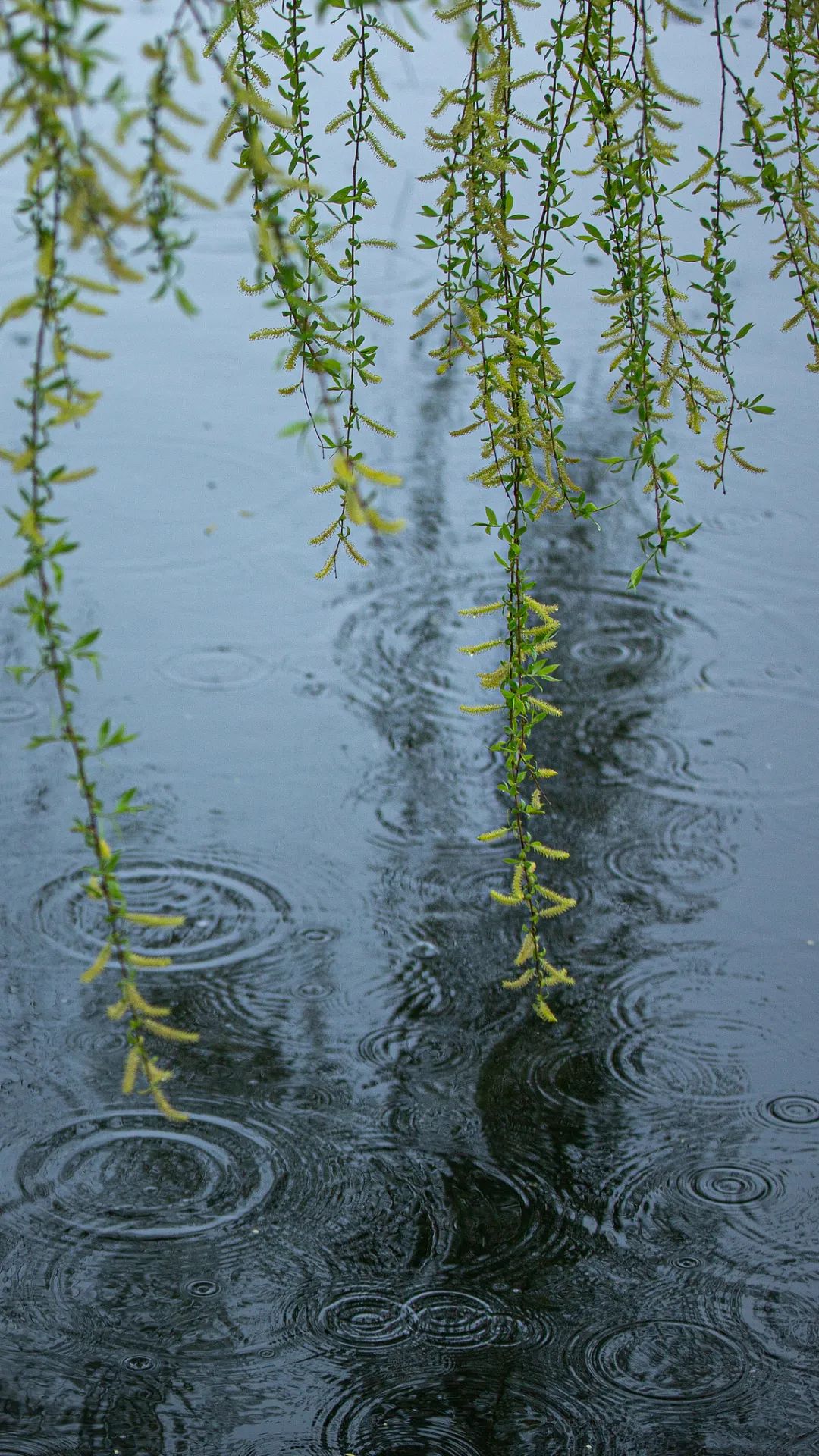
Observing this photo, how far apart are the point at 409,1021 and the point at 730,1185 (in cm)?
63

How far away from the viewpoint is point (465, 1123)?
2473 millimetres

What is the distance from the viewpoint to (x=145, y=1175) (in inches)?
92.1

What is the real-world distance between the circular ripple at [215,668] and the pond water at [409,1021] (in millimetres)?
11

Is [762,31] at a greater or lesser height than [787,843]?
greater

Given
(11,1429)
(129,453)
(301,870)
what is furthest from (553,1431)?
(129,453)

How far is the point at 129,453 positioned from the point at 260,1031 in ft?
7.95

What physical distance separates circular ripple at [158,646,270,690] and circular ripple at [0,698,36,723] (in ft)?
1.09

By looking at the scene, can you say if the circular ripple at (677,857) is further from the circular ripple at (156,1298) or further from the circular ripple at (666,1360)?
the circular ripple at (156,1298)

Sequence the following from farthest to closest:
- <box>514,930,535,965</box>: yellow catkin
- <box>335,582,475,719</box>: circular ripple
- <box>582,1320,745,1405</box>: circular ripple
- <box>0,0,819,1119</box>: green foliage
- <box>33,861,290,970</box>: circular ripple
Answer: <box>335,582,475,719</box>: circular ripple → <box>33,861,290,970</box>: circular ripple → <box>582,1320,745,1405</box>: circular ripple → <box>514,930,535,965</box>: yellow catkin → <box>0,0,819,1119</box>: green foliage

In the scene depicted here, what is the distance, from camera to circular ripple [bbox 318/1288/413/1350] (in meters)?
2.10

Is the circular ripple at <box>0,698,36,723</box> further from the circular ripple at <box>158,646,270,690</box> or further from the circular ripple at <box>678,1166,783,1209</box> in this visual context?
the circular ripple at <box>678,1166,783,1209</box>

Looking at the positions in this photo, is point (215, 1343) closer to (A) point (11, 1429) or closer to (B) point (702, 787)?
(A) point (11, 1429)

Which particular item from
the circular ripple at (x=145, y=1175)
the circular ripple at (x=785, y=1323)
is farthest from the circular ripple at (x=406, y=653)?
the circular ripple at (x=785, y=1323)

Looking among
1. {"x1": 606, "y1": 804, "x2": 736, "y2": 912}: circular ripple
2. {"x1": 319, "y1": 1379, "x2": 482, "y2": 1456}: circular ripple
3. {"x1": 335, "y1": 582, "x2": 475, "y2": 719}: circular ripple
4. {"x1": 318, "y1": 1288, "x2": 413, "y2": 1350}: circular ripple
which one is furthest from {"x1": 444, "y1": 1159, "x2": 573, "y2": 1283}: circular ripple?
{"x1": 335, "y1": 582, "x2": 475, "y2": 719}: circular ripple
